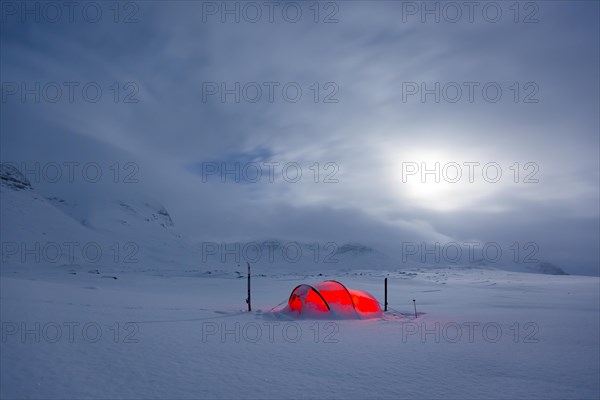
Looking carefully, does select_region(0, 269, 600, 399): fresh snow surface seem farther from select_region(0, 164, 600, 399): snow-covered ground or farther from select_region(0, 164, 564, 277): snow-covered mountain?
select_region(0, 164, 564, 277): snow-covered mountain

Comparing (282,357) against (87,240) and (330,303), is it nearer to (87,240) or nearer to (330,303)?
(330,303)

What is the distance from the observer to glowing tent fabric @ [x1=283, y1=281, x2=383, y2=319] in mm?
16375

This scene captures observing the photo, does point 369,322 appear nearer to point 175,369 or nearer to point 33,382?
point 175,369

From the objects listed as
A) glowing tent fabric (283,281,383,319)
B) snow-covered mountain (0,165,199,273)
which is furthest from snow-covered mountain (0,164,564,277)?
glowing tent fabric (283,281,383,319)

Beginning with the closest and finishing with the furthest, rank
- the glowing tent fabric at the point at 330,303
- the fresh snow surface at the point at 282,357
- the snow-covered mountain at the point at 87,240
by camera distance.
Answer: the fresh snow surface at the point at 282,357 < the glowing tent fabric at the point at 330,303 < the snow-covered mountain at the point at 87,240

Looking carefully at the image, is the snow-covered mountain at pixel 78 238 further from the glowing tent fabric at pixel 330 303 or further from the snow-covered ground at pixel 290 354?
the snow-covered ground at pixel 290 354

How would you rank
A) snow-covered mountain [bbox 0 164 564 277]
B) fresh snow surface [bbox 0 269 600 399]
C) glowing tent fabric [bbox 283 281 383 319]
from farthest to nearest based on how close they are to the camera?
snow-covered mountain [bbox 0 164 564 277] < glowing tent fabric [bbox 283 281 383 319] < fresh snow surface [bbox 0 269 600 399]

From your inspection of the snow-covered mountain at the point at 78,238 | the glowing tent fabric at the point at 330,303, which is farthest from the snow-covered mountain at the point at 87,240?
the glowing tent fabric at the point at 330,303

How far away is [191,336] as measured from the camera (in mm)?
11273

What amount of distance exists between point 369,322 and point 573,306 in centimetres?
1185

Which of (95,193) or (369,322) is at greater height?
(95,193)

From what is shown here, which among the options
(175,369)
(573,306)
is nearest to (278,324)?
(175,369)

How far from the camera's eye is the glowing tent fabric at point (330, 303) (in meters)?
16.4

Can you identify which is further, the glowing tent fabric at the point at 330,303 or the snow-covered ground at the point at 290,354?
the glowing tent fabric at the point at 330,303
